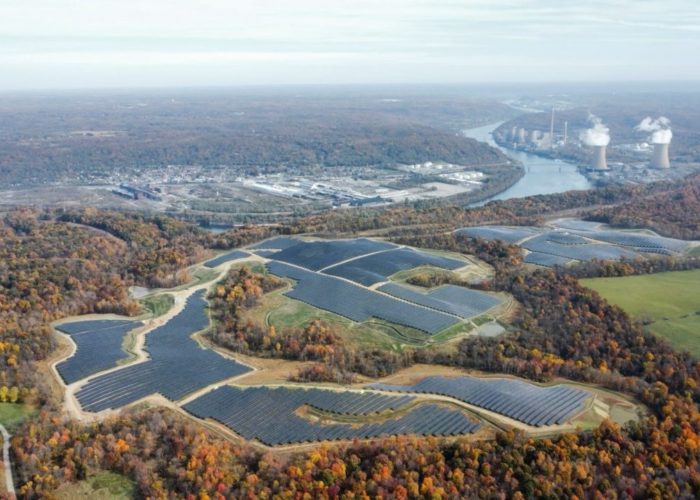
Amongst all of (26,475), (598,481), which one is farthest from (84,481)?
(598,481)

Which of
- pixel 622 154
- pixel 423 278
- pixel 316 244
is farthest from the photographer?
pixel 622 154

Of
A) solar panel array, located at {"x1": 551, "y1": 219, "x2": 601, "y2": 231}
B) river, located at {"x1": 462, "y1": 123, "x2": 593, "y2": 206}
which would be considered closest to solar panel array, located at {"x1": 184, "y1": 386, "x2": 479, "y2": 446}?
solar panel array, located at {"x1": 551, "y1": 219, "x2": 601, "y2": 231}

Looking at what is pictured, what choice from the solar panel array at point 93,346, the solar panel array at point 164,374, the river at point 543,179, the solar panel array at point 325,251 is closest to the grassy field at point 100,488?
the solar panel array at point 164,374

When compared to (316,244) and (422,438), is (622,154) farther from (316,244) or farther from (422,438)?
(422,438)

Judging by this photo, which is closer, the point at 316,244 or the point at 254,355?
the point at 254,355

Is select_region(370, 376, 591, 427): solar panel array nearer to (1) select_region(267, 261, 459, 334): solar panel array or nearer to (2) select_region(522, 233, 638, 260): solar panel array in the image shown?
(1) select_region(267, 261, 459, 334): solar panel array

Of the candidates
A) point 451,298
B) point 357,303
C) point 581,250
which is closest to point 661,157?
point 581,250
